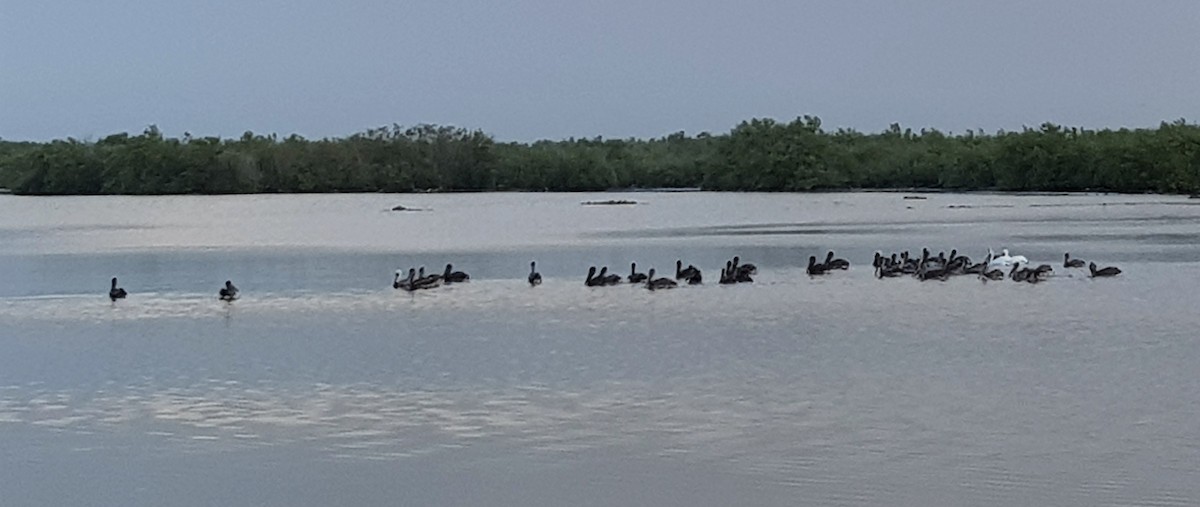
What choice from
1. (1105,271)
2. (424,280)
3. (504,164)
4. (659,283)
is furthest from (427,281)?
(504,164)

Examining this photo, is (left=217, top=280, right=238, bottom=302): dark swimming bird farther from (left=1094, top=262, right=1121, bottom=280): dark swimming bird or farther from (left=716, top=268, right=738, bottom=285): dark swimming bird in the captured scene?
(left=1094, top=262, right=1121, bottom=280): dark swimming bird

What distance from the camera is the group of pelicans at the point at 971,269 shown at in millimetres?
23962

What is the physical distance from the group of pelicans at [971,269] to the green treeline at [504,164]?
4911 cm

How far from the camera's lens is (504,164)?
277 ft

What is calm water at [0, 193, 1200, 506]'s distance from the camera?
9984 mm

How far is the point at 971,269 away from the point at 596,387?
12.2 meters

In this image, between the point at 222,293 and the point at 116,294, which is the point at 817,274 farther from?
the point at 116,294

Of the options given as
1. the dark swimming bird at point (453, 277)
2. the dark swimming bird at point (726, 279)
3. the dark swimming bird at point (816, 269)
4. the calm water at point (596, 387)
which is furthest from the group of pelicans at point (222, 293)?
the dark swimming bird at point (816, 269)

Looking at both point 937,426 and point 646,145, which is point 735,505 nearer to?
point 937,426

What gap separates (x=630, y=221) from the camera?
46781 millimetres

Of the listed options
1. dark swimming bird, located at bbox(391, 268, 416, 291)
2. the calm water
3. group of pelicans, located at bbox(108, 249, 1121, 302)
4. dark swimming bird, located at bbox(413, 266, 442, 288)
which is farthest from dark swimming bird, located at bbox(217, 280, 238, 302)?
dark swimming bird, located at bbox(413, 266, 442, 288)

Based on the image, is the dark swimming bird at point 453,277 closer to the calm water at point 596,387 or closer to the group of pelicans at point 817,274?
the group of pelicans at point 817,274

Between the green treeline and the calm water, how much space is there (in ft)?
159

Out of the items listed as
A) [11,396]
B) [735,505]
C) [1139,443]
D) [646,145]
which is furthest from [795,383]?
[646,145]
